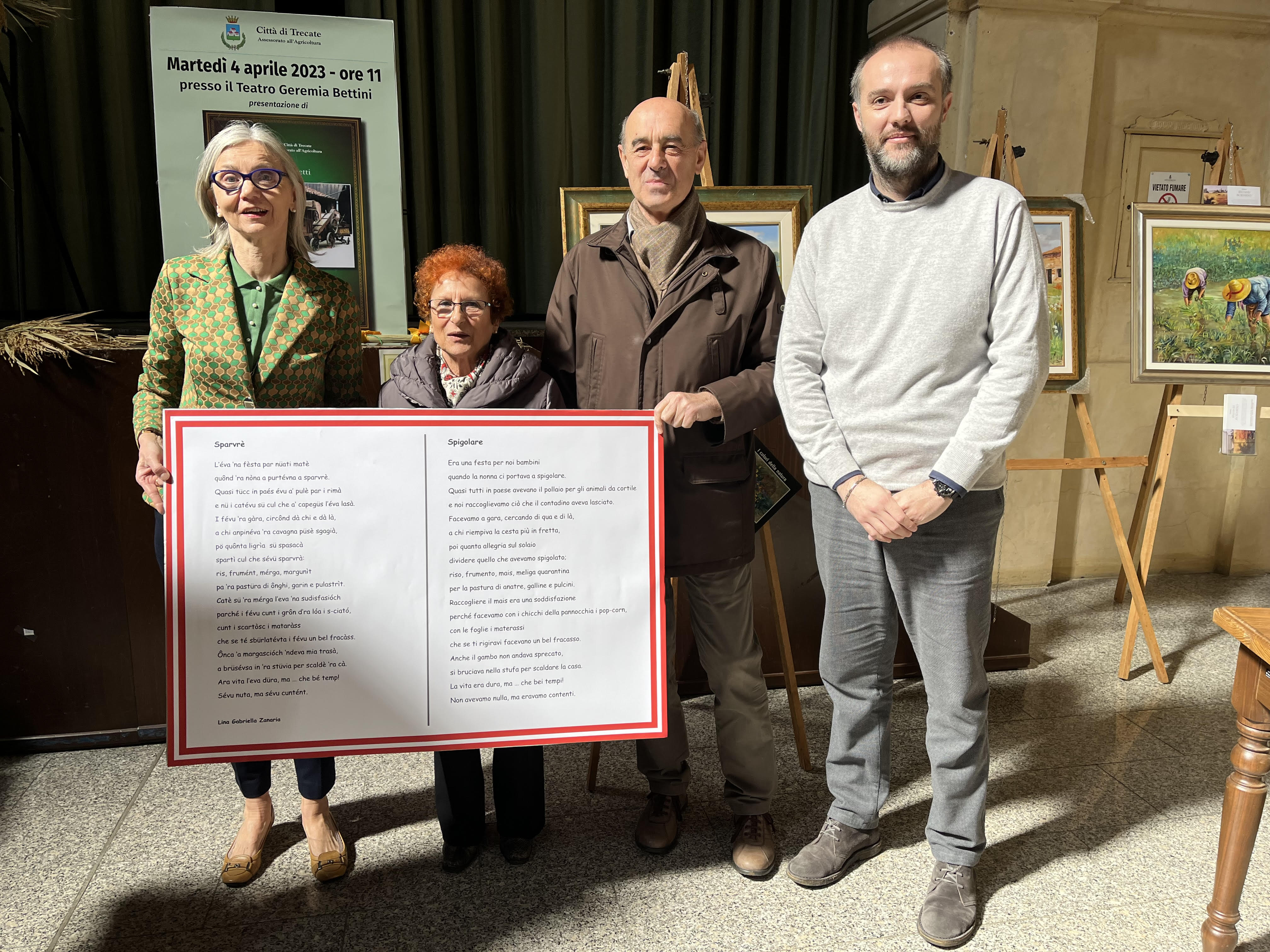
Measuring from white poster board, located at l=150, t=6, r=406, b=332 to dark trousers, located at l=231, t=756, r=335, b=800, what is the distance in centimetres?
130

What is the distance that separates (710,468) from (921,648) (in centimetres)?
55

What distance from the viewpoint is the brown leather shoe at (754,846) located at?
189 centimetres

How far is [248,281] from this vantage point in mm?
1683

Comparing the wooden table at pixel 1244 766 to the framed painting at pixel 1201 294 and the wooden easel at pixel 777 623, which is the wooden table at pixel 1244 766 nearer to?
the wooden easel at pixel 777 623

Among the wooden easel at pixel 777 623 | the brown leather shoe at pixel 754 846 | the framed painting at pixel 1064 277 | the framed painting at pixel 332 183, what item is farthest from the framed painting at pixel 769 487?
the framed painting at pixel 1064 277

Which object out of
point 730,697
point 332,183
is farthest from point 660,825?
point 332,183

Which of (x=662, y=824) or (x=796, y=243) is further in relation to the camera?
(x=796, y=243)

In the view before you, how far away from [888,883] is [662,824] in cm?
51

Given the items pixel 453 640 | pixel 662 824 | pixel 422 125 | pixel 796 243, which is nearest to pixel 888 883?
pixel 662 824

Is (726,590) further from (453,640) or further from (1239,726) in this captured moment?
(1239,726)

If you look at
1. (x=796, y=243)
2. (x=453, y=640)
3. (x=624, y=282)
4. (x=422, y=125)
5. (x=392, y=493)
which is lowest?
(x=453, y=640)

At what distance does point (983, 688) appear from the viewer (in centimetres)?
171

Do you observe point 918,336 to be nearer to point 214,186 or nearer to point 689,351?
point 689,351

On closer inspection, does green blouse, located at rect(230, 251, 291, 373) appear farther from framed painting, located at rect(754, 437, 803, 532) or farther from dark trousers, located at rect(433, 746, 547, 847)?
framed painting, located at rect(754, 437, 803, 532)
